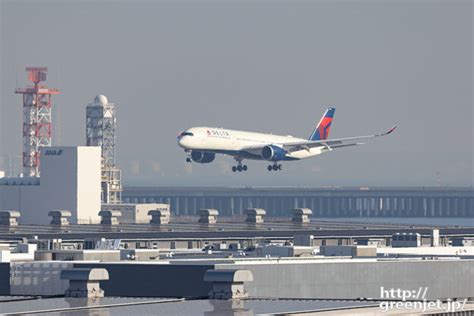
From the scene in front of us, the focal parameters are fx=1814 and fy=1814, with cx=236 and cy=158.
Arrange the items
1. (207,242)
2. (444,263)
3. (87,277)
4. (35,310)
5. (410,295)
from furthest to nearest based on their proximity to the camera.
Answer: (207,242) < (444,263) < (410,295) < (87,277) < (35,310)

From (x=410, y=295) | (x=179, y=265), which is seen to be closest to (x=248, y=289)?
(x=179, y=265)

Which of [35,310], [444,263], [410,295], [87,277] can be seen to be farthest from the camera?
[444,263]

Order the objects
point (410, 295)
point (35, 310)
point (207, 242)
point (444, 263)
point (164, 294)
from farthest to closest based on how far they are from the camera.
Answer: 1. point (207, 242)
2. point (444, 263)
3. point (410, 295)
4. point (164, 294)
5. point (35, 310)

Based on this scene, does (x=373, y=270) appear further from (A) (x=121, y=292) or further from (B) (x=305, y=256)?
(A) (x=121, y=292)

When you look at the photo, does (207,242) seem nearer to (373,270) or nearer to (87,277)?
(373,270)

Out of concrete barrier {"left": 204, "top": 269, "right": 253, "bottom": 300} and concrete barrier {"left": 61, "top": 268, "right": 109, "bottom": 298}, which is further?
concrete barrier {"left": 61, "top": 268, "right": 109, "bottom": 298}

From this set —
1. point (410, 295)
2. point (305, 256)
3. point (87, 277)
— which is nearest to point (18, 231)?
point (305, 256)

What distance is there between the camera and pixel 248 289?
348ft

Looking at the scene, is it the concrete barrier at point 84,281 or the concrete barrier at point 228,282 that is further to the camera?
the concrete barrier at point 84,281

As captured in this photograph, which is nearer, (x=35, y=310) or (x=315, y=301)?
(x=35, y=310)

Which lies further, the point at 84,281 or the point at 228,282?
the point at 84,281

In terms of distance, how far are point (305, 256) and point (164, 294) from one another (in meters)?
26.8

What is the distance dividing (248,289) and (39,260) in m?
18.2

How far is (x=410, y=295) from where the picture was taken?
113 meters
